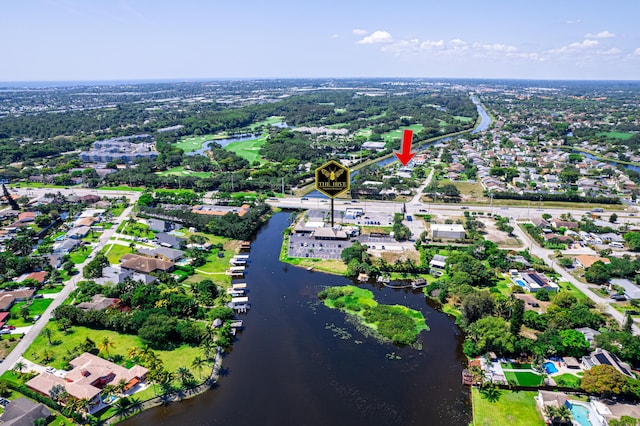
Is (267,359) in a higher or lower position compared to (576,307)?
lower

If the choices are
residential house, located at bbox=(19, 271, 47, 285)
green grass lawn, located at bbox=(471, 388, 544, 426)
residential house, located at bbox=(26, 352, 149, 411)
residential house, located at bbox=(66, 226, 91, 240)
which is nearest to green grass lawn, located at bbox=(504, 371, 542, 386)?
green grass lawn, located at bbox=(471, 388, 544, 426)

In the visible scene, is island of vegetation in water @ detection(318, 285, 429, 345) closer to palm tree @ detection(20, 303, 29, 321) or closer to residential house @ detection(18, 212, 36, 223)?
palm tree @ detection(20, 303, 29, 321)

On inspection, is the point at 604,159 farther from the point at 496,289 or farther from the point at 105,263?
the point at 105,263

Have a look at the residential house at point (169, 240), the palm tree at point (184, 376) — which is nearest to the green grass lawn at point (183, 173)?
the residential house at point (169, 240)

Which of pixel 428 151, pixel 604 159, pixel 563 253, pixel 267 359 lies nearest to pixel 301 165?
pixel 428 151

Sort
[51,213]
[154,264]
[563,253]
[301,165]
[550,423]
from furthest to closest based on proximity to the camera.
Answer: [301,165], [51,213], [563,253], [154,264], [550,423]

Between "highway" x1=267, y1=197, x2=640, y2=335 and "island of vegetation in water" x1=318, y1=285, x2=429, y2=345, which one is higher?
"highway" x1=267, y1=197, x2=640, y2=335
